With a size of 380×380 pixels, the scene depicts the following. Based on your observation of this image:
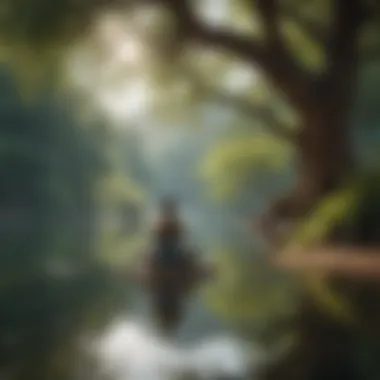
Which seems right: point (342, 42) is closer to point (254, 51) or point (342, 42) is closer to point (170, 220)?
point (254, 51)

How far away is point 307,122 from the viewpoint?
1.05 metres

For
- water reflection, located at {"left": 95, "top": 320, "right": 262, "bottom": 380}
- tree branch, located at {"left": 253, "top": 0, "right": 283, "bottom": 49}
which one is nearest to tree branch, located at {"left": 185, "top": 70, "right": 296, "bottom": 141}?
tree branch, located at {"left": 253, "top": 0, "right": 283, "bottom": 49}

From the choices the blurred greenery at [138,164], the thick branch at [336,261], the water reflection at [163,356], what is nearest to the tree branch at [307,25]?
the blurred greenery at [138,164]

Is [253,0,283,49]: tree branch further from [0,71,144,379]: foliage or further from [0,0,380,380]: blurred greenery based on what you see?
[0,71,144,379]: foliage

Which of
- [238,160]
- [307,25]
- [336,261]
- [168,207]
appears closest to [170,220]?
[168,207]

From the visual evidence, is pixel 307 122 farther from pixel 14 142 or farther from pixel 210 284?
pixel 14 142

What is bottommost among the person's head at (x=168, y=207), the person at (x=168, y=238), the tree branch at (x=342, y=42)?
the person at (x=168, y=238)

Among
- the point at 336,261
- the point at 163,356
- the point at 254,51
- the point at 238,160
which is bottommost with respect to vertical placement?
the point at 163,356

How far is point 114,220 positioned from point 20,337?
21 centimetres

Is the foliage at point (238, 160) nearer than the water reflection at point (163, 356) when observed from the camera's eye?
No

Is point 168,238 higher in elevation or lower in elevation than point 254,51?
lower

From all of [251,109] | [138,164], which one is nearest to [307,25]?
[251,109]

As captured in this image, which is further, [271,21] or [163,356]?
[271,21]

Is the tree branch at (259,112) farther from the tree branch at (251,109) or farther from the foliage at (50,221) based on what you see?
the foliage at (50,221)
